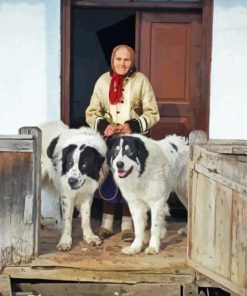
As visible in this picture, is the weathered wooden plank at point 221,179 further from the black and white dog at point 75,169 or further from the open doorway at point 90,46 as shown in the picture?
the open doorway at point 90,46

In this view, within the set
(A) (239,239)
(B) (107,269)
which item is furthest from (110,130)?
(A) (239,239)

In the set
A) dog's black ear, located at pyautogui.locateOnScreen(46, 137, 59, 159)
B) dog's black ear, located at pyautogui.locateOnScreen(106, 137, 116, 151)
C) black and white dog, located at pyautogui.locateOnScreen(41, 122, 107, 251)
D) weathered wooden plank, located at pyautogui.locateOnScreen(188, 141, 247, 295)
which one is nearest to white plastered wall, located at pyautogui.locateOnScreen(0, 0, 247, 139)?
black and white dog, located at pyautogui.locateOnScreen(41, 122, 107, 251)

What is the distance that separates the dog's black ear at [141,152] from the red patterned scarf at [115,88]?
905 mm

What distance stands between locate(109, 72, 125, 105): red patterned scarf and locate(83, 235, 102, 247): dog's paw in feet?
4.18

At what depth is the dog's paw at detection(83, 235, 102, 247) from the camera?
683 centimetres

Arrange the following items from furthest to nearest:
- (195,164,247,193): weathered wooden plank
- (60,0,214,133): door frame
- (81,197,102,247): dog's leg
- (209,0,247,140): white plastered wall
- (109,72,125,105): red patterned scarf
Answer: (60,0,214,133): door frame
(209,0,247,140): white plastered wall
(109,72,125,105): red patterned scarf
(81,197,102,247): dog's leg
(195,164,247,193): weathered wooden plank

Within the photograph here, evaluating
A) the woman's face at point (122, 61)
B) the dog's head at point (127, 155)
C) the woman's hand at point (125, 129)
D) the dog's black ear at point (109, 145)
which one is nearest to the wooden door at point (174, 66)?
the woman's face at point (122, 61)

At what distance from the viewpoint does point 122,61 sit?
7.16 m

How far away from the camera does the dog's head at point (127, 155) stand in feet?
20.9

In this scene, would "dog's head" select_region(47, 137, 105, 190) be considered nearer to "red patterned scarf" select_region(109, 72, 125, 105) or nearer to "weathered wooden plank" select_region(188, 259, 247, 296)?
"red patterned scarf" select_region(109, 72, 125, 105)

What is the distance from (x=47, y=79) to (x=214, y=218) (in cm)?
298

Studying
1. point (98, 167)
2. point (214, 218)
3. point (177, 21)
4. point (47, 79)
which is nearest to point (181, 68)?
point (177, 21)

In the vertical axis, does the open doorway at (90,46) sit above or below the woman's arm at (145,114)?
above

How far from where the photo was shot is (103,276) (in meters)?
6.21
